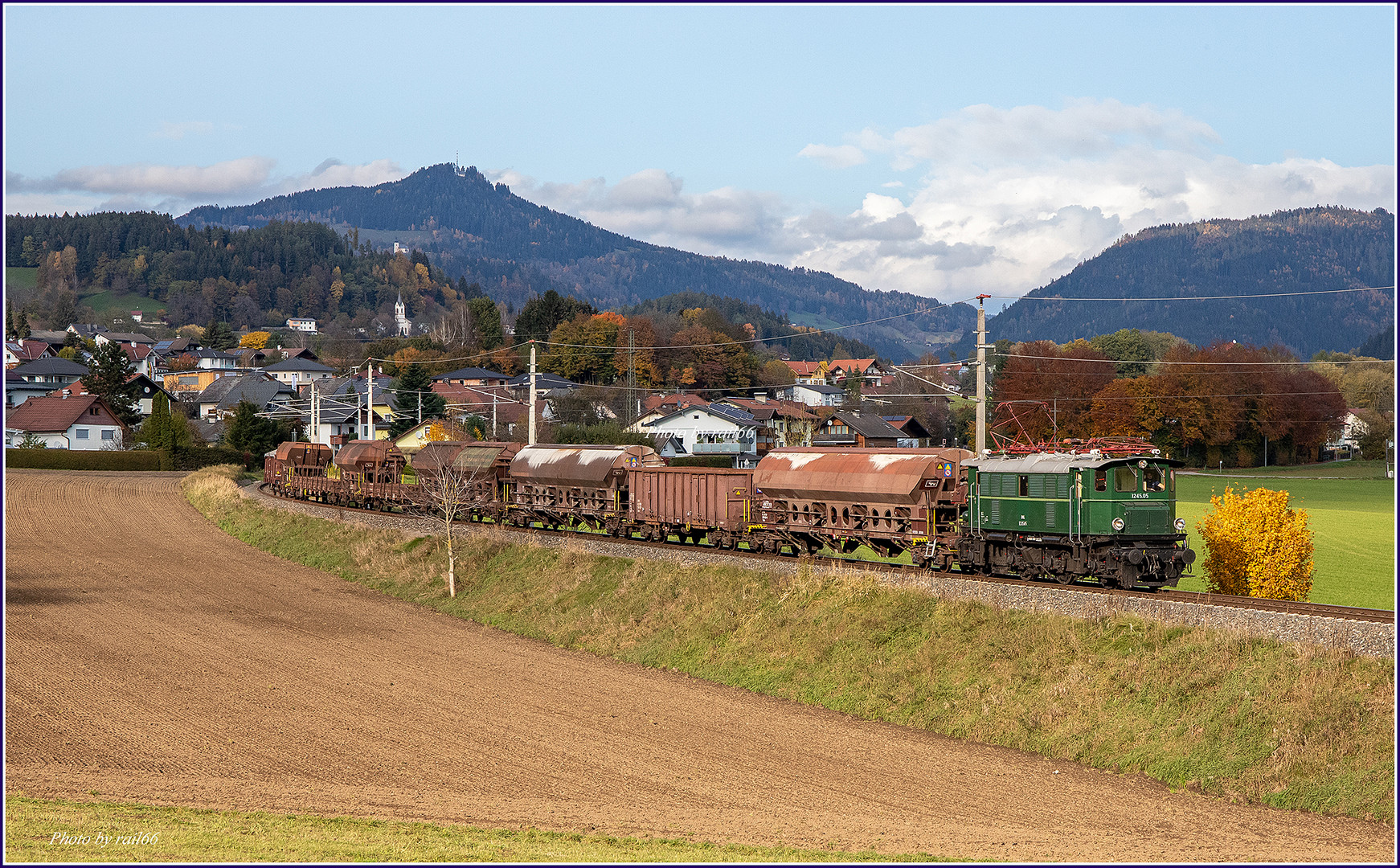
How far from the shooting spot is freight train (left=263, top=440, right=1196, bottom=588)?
28.9 metres

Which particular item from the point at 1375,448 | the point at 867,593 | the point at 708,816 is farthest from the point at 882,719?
the point at 1375,448

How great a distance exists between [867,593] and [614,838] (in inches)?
579

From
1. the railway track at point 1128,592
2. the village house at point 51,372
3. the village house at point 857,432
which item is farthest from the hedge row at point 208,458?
the railway track at point 1128,592

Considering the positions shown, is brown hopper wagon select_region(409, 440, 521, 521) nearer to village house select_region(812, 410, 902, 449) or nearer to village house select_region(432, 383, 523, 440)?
village house select_region(432, 383, 523, 440)

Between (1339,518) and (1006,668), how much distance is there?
5232 centimetres

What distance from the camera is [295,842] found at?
16.3 meters

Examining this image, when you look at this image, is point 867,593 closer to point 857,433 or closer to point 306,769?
point 306,769

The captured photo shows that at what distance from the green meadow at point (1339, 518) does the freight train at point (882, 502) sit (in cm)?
650

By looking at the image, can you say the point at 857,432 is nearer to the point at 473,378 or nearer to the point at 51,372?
the point at 473,378

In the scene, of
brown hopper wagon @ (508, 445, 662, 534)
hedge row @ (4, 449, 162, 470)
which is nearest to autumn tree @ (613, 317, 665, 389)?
hedge row @ (4, 449, 162, 470)

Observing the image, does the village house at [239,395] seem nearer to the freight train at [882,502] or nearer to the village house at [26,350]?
the village house at [26,350]

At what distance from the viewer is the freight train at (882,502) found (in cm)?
2888

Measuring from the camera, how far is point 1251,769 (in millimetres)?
20328

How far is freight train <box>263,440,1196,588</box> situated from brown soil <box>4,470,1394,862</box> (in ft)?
25.4
